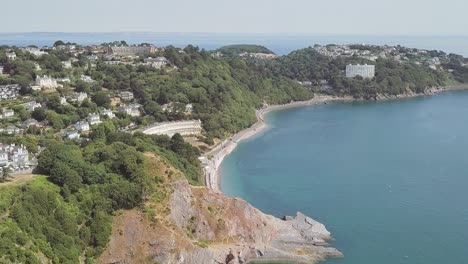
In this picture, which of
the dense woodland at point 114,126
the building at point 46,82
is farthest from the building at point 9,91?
the building at point 46,82

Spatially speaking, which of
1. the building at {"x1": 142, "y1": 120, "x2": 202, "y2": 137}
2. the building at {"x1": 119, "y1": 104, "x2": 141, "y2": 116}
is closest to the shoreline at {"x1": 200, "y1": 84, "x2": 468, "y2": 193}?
the building at {"x1": 142, "y1": 120, "x2": 202, "y2": 137}

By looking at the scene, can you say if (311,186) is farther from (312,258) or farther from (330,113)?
(330,113)

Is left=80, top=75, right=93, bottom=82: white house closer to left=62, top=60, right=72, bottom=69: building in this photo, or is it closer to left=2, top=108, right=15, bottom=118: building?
left=62, top=60, right=72, bottom=69: building

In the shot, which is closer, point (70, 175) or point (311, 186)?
point (70, 175)

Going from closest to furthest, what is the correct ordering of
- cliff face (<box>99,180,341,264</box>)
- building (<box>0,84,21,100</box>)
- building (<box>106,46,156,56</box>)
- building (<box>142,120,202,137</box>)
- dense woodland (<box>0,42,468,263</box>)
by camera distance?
dense woodland (<box>0,42,468,263</box>), cliff face (<box>99,180,341,264</box>), building (<box>0,84,21,100</box>), building (<box>142,120,202,137</box>), building (<box>106,46,156,56</box>)

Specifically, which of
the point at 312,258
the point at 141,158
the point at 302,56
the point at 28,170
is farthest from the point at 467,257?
the point at 302,56

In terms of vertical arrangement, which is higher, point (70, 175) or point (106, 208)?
point (70, 175)
